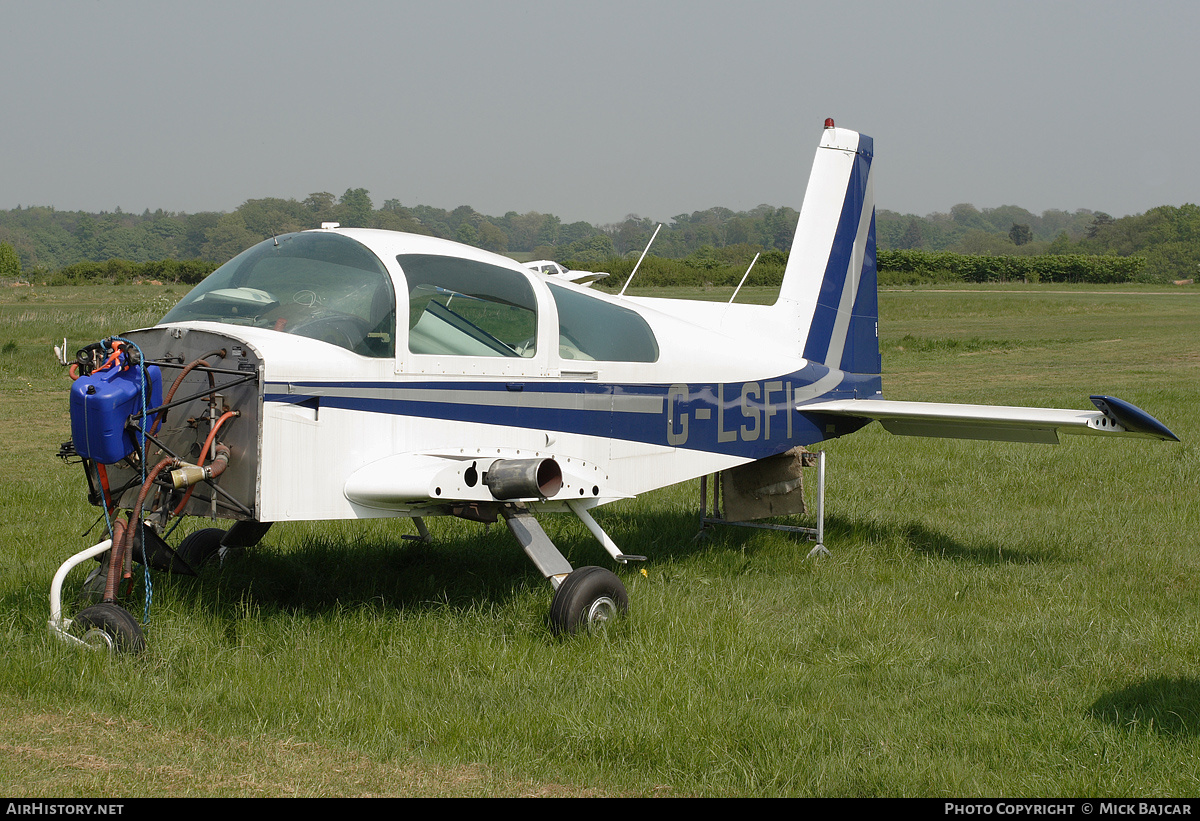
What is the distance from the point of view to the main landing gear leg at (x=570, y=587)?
5.30m

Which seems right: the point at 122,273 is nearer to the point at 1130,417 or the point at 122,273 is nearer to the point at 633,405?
the point at 633,405

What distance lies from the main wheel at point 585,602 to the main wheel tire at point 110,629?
2.05m

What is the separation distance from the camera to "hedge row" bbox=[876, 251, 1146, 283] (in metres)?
91.9

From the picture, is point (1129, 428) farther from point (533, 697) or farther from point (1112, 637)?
point (533, 697)

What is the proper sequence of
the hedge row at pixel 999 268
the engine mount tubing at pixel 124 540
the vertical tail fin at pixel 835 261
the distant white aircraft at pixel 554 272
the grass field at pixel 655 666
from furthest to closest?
1. the hedge row at pixel 999 268
2. the vertical tail fin at pixel 835 261
3. the distant white aircraft at pixel 554 272
4. the engine mount tubing at pixel 124 540
5. the grass field at pixel 655 666

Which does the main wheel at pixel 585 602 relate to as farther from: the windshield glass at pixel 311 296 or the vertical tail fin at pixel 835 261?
the vertical tail fin at pixel 835 261

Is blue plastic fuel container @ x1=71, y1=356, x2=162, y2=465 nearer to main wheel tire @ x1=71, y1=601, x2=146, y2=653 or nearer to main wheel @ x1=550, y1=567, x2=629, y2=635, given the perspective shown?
main wheel tire @ x1=71, y1=601, x2=146, y2=653

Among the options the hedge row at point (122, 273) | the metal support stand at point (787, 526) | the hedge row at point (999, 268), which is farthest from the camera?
the hedge row at point (999, 268)

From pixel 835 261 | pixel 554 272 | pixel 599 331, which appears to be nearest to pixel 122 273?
pixel 554 272

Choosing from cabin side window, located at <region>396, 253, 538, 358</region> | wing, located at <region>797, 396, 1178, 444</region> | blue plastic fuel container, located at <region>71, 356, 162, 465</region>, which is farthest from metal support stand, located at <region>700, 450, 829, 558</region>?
blue plastic fuel container, located at <region>71, 356, 162, 465</region>

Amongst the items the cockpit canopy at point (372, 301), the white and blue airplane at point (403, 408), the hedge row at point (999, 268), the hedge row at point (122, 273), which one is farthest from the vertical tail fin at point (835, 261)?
the hedge row at point (999, 268)

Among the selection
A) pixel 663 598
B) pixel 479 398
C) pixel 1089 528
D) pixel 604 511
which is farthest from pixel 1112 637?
pixel 604 511

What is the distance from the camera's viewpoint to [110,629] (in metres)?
4.66

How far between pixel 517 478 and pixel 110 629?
6.75ft
